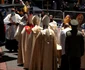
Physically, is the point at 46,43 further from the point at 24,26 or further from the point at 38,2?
the point at 38,2

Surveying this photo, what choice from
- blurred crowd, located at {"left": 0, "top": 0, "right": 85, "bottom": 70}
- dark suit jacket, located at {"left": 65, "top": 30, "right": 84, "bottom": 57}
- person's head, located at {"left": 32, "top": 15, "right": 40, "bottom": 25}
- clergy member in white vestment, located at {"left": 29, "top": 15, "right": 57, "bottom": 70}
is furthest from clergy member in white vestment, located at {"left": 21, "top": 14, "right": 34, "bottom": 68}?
dark suit jacket, located at {"left": 65, "top": 30, "right": 84, "bottom": 57}

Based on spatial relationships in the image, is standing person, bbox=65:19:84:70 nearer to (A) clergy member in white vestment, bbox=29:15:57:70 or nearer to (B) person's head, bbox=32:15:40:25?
(A) clergy member in white vestment, bbox=29:15:57:70

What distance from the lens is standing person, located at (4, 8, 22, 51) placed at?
48.0 ft

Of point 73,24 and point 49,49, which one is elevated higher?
point 73,24

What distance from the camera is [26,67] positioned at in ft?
36.7

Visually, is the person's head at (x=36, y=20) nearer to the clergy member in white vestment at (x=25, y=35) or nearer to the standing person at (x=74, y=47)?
the clergy member in white vestment at (x=25, y=35)

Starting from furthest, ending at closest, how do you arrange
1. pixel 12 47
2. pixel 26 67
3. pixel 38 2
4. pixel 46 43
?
1. pixel 38 2
2. pixel 12 47
3. pixel 26 67
4. pixel 46 43

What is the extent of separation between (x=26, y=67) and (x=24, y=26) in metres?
1.64

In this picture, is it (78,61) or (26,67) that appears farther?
(26,67)

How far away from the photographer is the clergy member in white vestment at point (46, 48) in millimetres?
9633

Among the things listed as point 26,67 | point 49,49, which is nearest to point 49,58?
point 49,49

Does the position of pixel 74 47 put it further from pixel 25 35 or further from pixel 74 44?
pixel 25 35

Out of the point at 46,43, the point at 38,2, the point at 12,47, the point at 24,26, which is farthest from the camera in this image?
the point at 38,2

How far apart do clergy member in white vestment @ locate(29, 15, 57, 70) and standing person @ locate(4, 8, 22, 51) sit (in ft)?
15.9
